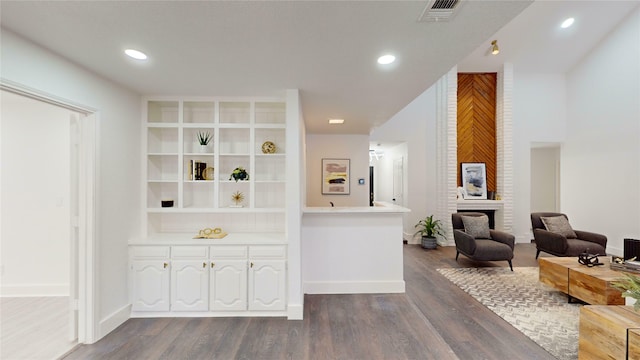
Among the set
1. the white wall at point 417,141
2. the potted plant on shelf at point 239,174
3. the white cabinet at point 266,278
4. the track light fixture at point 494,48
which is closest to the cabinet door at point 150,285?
the white cabinet at point 266,278

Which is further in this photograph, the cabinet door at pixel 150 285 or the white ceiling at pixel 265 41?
the cabinet door at pixel 150 285

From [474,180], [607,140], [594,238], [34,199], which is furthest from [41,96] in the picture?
[607,140]

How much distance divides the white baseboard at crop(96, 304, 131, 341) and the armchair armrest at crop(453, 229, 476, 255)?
15.9ft

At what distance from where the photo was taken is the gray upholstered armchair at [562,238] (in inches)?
171

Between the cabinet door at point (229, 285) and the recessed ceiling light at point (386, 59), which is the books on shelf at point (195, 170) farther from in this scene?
the recessed ceiling light at point (386, 59)

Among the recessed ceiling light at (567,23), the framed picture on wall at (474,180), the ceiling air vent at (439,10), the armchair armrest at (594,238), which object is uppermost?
the recessed ceiling light at (567,23)

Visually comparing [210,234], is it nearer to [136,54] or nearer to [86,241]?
[86,241]

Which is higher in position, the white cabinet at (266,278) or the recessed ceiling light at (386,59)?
the recessed ceiling light at (386,59)

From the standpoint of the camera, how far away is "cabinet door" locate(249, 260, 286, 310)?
2.94m

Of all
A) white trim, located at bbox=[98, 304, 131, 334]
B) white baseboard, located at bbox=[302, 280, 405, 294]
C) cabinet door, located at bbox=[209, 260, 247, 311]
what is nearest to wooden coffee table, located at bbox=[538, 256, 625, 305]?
white baseboard, located at bbox=[302, 280, 405, 294]

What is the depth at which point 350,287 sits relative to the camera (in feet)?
11.8

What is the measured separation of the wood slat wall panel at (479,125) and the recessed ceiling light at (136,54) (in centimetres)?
640

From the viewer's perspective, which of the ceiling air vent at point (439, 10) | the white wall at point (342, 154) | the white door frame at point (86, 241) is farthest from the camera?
the white wall at point (342, 154)

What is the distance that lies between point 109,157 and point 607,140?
27.7ft
